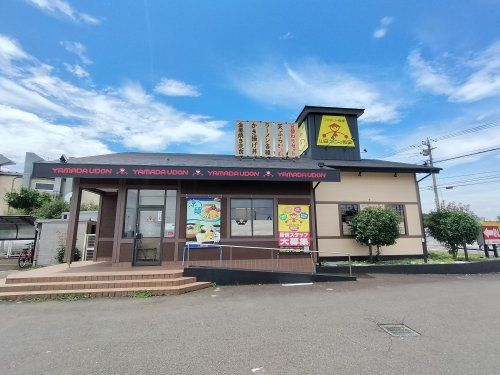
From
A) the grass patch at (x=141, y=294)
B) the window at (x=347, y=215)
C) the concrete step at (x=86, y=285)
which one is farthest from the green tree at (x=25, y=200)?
the window at (x=347, y=215)

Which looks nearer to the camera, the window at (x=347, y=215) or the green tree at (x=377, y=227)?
the green tree at (x=377, y=227)

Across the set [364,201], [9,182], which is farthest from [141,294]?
[9,182]

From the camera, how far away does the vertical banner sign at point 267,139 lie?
13.7m

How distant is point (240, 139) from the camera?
13.7 meters

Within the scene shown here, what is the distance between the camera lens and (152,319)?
5.82 m

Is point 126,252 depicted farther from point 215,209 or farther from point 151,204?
point 215,209

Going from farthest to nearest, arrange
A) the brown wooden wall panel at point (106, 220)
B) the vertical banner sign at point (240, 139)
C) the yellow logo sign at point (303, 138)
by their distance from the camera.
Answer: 1. the yellow logo sign at point (303, 138)
2. the vertical banner sign at point (240, 139)
3. the brown wooden wall panel at point (106, 220)

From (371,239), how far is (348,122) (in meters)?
7.19

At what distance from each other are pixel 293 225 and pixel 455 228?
790cm

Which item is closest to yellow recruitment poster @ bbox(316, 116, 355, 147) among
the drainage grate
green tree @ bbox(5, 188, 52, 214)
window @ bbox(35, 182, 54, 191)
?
the drainage grate

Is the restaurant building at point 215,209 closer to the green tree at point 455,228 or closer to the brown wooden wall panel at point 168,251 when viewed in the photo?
the brown wooden wall panel at point 168,251

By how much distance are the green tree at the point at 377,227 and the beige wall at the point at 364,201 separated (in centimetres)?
96

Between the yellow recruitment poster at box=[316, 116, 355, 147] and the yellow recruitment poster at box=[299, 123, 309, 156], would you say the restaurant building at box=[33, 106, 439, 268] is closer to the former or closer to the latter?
the yellow recruitment poster at box=[316, 116, 355, 147]

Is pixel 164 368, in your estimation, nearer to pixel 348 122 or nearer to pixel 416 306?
pixel 416 306
